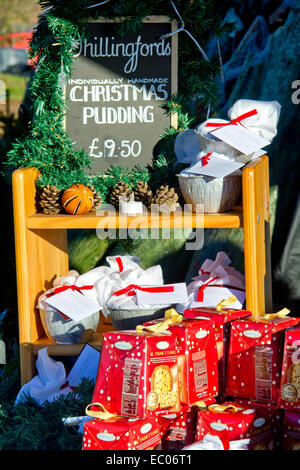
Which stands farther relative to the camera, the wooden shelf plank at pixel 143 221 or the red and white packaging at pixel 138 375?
the wooden shelf plank at pixel 143 221

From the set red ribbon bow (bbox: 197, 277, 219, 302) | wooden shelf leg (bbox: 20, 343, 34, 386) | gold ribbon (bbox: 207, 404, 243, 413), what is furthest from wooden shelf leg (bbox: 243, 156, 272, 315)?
wooden shelf leg (bbox: 20, 343, 34, 386)

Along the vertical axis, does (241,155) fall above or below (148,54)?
below

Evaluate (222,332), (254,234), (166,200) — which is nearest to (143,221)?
(166,200)

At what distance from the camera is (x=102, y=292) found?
8.37 feet

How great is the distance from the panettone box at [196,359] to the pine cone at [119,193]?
0.64 metres

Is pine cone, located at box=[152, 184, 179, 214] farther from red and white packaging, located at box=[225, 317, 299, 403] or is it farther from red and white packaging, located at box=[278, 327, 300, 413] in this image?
red and white packaging, located at box=[278, 327, 300, 413]

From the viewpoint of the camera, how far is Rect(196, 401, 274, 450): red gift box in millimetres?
1834

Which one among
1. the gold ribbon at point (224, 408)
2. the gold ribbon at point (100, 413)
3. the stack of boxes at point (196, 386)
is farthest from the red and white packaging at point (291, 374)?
the gold ribbon at point (100, 413)

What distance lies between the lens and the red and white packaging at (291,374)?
1884mm

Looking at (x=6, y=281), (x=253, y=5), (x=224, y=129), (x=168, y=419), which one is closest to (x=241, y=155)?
(x=224, y=129)

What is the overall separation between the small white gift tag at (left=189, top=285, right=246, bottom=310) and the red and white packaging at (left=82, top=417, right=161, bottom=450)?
2.22 feet

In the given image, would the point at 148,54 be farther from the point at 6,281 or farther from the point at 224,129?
the point at 6,281

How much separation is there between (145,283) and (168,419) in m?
0.73

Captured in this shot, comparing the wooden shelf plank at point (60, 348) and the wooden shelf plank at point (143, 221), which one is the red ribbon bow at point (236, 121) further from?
the wooden shelf plank at point (60, 348)
